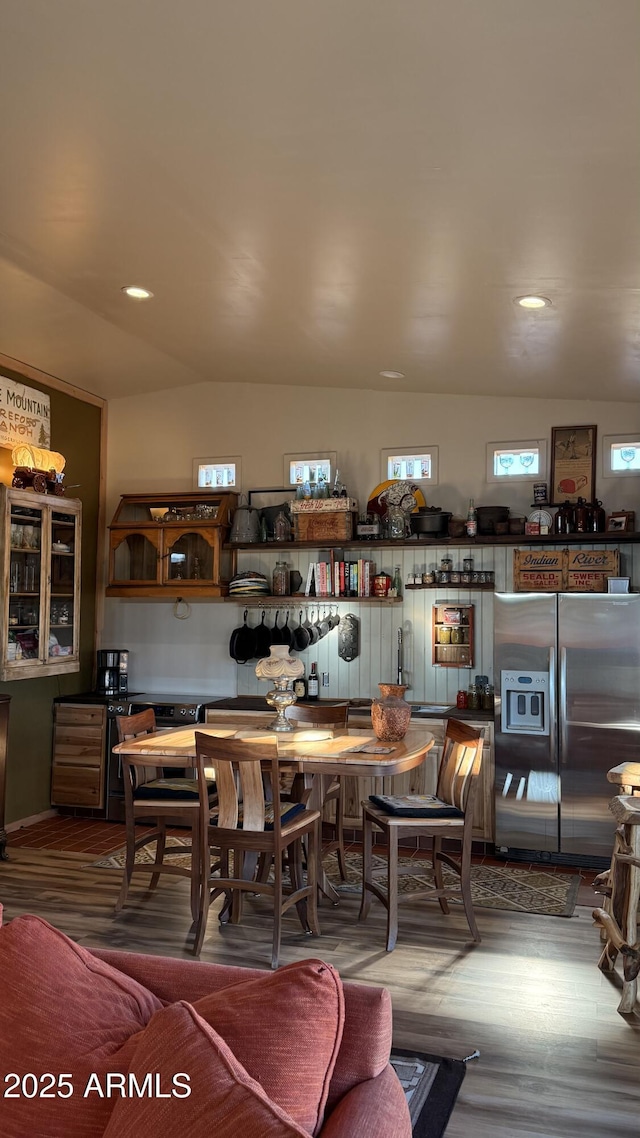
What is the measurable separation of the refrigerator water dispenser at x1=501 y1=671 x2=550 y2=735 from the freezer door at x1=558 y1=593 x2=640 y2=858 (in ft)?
0.35

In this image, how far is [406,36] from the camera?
2244 mm

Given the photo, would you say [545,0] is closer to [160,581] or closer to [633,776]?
[633,776]

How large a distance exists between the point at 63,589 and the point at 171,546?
36.3 inches

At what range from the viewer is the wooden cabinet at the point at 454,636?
6309 mm

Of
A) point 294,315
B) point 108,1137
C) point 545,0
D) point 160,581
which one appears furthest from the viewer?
point 160,581

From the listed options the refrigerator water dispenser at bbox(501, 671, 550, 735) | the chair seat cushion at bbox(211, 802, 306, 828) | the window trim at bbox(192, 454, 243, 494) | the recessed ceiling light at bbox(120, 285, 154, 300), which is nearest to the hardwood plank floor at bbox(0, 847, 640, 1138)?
the chair seat cushion at bbox(211, 802, 306, 828)

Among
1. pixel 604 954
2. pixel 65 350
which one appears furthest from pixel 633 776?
→ pixel 65 350

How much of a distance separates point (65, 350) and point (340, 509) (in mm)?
2201

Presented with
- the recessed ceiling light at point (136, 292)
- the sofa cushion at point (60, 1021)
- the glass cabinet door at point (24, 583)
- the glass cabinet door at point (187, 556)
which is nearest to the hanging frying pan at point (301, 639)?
the glass cabinet door at point (187, 556)

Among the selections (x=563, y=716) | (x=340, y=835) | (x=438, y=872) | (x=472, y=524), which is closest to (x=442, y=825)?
(x=438, y=872)

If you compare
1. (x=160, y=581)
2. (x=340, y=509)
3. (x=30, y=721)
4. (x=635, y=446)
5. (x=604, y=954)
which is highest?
(x=635, y=446)

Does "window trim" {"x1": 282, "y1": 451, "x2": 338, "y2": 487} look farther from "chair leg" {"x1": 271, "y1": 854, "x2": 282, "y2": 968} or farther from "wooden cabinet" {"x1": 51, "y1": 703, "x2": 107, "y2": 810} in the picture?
"chair leg" {"x1": 271, "y1": 854, "x2": 282, "y2": 968}

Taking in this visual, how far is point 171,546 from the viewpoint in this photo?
6898mm

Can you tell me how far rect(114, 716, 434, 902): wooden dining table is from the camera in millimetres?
4023
